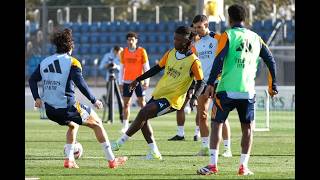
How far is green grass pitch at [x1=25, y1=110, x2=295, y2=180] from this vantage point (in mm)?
13172

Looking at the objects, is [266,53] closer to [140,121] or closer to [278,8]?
[140,121]

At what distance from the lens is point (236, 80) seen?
13.2 metres

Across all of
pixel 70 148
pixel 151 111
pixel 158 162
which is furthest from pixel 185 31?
pixel 70 148

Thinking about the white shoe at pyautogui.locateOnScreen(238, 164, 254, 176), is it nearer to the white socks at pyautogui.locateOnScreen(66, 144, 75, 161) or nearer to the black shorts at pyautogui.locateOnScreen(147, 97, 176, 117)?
the black shorts at pyautogui.locateOnScreen(147, 97, 176, 117)

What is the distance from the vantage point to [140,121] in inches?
596

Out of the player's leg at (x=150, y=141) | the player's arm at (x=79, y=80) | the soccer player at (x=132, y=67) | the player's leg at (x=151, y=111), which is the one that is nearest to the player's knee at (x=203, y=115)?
the player's leg at (x=150, y=141)

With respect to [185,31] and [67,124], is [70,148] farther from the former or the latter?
[185,31]

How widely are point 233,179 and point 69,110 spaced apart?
2.86 meters

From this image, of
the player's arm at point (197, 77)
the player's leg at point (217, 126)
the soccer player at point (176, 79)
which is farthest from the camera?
the soccer player at point (176, 79)

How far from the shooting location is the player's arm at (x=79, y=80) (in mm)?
13773

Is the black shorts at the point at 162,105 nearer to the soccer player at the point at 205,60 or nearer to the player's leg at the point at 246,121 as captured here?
the soccer player at the point at 205,60

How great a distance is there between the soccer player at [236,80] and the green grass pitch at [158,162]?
38cm
